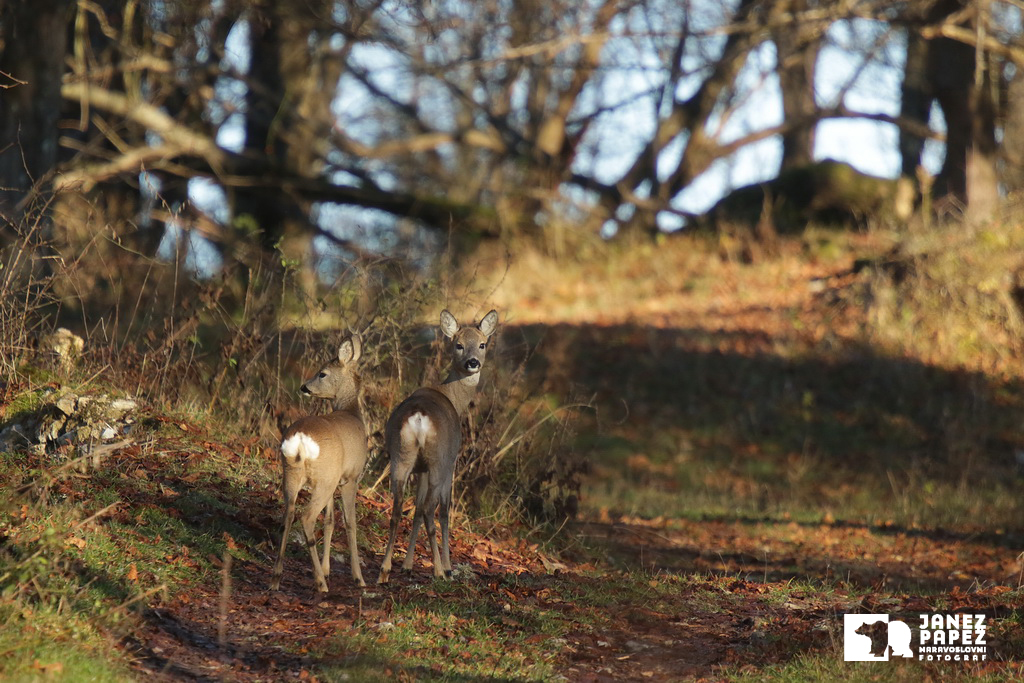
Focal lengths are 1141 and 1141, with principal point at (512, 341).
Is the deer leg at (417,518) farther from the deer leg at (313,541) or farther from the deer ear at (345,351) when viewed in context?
the deer ear at (345,351)

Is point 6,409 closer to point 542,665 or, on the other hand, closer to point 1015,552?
point 542,665

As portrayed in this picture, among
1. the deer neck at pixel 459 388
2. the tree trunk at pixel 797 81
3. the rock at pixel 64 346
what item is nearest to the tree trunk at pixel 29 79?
the rock at pixel 64 346

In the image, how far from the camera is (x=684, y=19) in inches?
813

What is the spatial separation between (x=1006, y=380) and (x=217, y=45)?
11.9 metres

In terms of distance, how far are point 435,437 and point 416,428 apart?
144mm

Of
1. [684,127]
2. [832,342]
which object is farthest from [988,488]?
[684,127]

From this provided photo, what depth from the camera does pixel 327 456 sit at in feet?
21.2

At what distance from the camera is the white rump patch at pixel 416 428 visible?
272 inches

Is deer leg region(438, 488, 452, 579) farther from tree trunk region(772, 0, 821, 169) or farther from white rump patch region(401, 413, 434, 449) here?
tree trunk region(772, 0, 821, 169)

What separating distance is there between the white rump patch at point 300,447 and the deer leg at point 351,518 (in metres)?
0.61

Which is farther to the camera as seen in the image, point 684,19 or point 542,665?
point 684,19

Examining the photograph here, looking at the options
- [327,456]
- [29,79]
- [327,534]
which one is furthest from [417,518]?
[29,79]

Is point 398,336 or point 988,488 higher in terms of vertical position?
point 398,336

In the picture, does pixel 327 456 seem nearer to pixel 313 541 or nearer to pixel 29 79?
pixel 313 541
